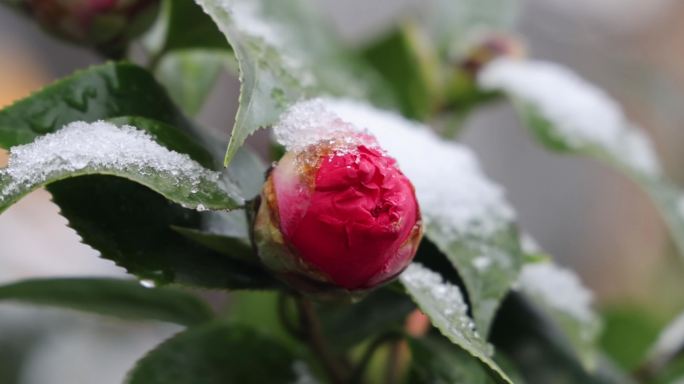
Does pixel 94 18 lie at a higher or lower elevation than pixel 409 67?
lower

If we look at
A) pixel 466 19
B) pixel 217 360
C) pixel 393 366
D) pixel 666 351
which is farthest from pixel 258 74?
pixel 466 19

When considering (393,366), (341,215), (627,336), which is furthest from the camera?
(627,336)

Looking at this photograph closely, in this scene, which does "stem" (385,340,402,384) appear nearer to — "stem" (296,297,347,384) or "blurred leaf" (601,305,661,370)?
"stem" (296,297,347,384)

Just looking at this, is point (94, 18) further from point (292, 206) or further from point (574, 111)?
point (574, 111)

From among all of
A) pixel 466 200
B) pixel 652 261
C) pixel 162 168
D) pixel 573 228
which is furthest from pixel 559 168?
pixel 162 168

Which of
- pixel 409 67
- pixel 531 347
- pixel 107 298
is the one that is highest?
pixel 409 67

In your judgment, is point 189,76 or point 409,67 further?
point 409,67

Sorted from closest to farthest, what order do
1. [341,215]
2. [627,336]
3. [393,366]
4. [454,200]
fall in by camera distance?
[341,215], [454,200], [393,366], [627,336]
